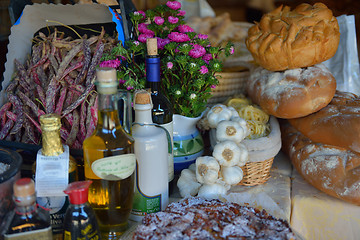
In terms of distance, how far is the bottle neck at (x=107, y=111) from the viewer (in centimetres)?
82

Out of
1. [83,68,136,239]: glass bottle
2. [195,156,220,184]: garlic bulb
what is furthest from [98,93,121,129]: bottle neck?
[195,156,220,184]: garlic bulb

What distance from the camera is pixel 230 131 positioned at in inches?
43.9

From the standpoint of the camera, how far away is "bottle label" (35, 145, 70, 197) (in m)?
0.83

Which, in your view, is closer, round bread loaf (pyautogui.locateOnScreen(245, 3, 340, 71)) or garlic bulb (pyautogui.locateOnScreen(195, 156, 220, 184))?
garlic bulb (pyautogui.locateOnScreen(195, 156, 220, 184))

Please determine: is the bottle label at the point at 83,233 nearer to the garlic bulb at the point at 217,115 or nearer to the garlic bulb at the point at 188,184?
the garlic bulb at the point at 188,184

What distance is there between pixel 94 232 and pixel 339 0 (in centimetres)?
212

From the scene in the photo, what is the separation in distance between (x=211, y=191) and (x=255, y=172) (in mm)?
242

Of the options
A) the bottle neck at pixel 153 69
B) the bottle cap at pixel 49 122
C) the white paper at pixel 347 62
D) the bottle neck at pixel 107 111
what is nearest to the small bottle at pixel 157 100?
the bottle neck at pixel 153 69

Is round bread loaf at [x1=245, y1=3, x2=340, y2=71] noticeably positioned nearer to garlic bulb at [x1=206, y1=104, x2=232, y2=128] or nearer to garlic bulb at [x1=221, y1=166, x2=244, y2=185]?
garlic bulb at [x1=206, y1=104, x2=232, y2=128]

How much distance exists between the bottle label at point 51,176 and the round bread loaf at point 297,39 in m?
0.84

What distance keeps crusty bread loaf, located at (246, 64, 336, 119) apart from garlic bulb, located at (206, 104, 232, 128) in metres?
0.18

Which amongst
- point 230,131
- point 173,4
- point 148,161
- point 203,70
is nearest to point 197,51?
point 203,70

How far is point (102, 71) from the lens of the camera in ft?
2.54

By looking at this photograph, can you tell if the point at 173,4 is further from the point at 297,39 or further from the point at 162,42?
the point at 297,39
